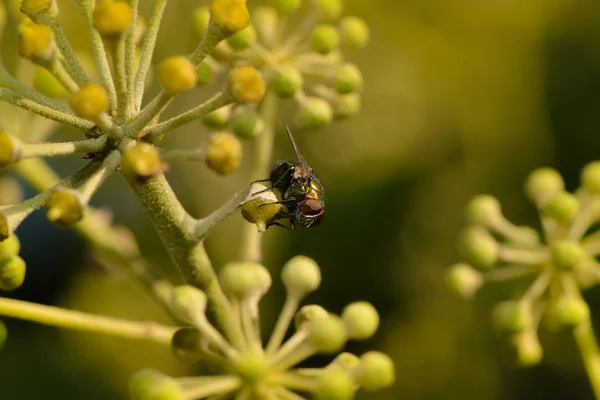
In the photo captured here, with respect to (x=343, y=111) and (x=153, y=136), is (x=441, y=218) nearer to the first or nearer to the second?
(x=343, y=111)

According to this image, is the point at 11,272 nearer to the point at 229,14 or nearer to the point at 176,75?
the point at 176,75

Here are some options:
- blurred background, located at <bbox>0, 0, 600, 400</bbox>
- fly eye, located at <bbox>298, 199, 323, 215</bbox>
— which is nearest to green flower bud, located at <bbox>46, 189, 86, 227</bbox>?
fly eye, located at <bbox>298, 199, 323, 215</bbox>

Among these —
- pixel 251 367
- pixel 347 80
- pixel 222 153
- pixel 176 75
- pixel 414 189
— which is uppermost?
pixel 414 189

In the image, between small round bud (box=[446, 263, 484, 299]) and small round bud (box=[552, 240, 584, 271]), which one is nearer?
small round bud (box=[552, 240, 584, 271])

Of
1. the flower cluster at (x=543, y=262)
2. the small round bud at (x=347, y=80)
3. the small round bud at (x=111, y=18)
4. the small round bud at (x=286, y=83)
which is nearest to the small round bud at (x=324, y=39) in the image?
the small round bud at (x=347, y=80)

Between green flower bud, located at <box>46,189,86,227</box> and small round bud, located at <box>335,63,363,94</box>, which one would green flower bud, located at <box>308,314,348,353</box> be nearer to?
green flower bud, located at <box>46,189,86,227</box>

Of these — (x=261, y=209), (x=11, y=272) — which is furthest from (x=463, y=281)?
(x=11, y=272)

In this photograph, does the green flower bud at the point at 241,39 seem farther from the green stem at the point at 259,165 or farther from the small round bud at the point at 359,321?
the small round bud at the point at 359,321
